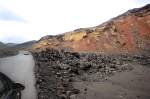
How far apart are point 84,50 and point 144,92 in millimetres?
61938

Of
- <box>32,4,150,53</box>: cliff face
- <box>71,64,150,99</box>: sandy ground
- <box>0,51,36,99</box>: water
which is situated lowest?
<box>71,64,150,99</box>: sandy ground

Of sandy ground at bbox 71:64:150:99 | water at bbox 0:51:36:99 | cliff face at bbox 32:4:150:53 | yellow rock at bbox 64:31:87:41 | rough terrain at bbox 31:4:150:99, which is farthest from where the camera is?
yellow rock at bbox 64:31:87:41

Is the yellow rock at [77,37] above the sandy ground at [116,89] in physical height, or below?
above

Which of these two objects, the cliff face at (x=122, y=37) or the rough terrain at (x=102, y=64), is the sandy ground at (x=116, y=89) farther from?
the cliff face at (x=122, y=37)

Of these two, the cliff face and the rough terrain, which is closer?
the rough terrain

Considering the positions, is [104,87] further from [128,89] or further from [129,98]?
[129,98]

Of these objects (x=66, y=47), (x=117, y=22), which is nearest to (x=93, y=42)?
(x=117, y=22)

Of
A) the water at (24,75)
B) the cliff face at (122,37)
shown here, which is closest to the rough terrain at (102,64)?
the cliff face at (122,37)

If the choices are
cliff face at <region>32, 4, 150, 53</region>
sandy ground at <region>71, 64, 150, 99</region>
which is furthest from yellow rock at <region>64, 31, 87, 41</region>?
sandy ground at <region>71, 64, 150, 99</region>

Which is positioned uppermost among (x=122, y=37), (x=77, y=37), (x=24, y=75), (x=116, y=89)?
(x=77, y=37)

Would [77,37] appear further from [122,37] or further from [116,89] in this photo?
[116,89]

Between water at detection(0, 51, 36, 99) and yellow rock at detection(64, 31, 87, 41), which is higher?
yellow rock at detection(64, 31, 87, 41)

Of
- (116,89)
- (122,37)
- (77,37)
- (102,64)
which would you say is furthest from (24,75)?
(77,37)

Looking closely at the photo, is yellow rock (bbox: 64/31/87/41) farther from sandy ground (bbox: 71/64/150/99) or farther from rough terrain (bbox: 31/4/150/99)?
sandy ground (bbox: 71/64/150/99)
